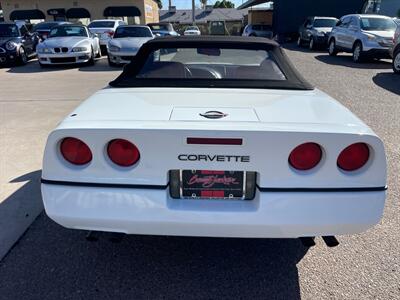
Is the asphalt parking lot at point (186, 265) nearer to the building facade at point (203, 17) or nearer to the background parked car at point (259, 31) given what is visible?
the background parked car at point (259, 31)

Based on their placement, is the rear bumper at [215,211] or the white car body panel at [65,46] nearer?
the rear bumper at [215,211]

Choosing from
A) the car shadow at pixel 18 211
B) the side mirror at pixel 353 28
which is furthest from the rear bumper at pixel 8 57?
the side mirror at pixel 353 28

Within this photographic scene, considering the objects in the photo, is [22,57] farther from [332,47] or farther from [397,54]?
[397,54]

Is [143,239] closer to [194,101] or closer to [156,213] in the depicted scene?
[156,213]

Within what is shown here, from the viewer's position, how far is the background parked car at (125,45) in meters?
12.3

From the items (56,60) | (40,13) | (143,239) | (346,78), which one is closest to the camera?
(143,239)

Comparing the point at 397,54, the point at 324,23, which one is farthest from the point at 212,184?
the point at 324,23

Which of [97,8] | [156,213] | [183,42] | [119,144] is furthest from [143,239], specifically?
[97,8]

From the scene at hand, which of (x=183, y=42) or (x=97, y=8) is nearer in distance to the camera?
(x=183, y=42)

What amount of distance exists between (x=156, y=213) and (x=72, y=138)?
636 millimetres

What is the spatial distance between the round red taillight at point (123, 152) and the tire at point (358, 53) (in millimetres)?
13267

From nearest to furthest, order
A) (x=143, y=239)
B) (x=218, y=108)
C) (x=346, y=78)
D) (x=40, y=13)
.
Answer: (x=218, y=108) < (x=143, y=239) < (x=346, y=78) < (x=40, y=13)

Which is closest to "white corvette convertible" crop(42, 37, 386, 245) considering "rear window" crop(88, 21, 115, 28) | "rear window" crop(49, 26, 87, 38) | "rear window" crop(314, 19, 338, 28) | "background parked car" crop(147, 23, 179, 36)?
"rear window" crop(49, 26, 87, 38)

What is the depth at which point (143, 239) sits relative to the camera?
2.90 meters
